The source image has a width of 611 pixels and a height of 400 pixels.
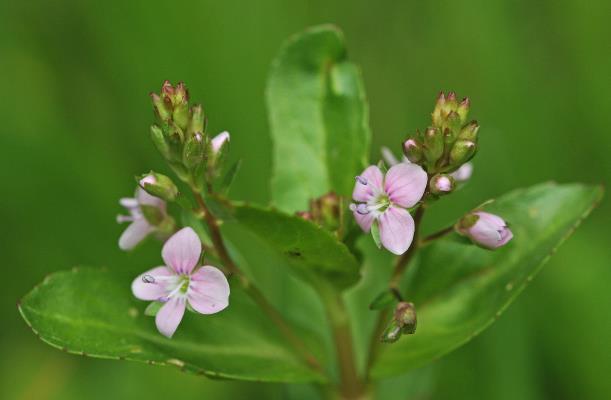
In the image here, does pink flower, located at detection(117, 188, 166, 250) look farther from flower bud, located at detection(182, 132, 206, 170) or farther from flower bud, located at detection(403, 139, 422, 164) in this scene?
flower bud, located at detection(403, 139, 422, 164)

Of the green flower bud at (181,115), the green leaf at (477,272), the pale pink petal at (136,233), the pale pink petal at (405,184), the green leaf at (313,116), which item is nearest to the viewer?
the pale pink petal at (405,184)

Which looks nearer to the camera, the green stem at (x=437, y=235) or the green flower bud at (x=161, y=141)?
the green flower bud at (x=161, y=141)

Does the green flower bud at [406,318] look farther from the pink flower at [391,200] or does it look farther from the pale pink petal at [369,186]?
the pale pink petal at [369,186]

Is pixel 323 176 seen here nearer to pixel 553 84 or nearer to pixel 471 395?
pixel 471 395

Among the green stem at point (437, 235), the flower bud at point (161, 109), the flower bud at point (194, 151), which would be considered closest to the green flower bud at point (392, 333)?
the green stem at point (437, 235)

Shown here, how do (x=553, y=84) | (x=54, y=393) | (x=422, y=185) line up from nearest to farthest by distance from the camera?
(x=422, y=185) → (x=54, y=393) → (x=553, y=84)

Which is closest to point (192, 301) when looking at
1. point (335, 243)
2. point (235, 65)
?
point (335, 243)

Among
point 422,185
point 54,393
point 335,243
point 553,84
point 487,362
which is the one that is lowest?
point 54,393
